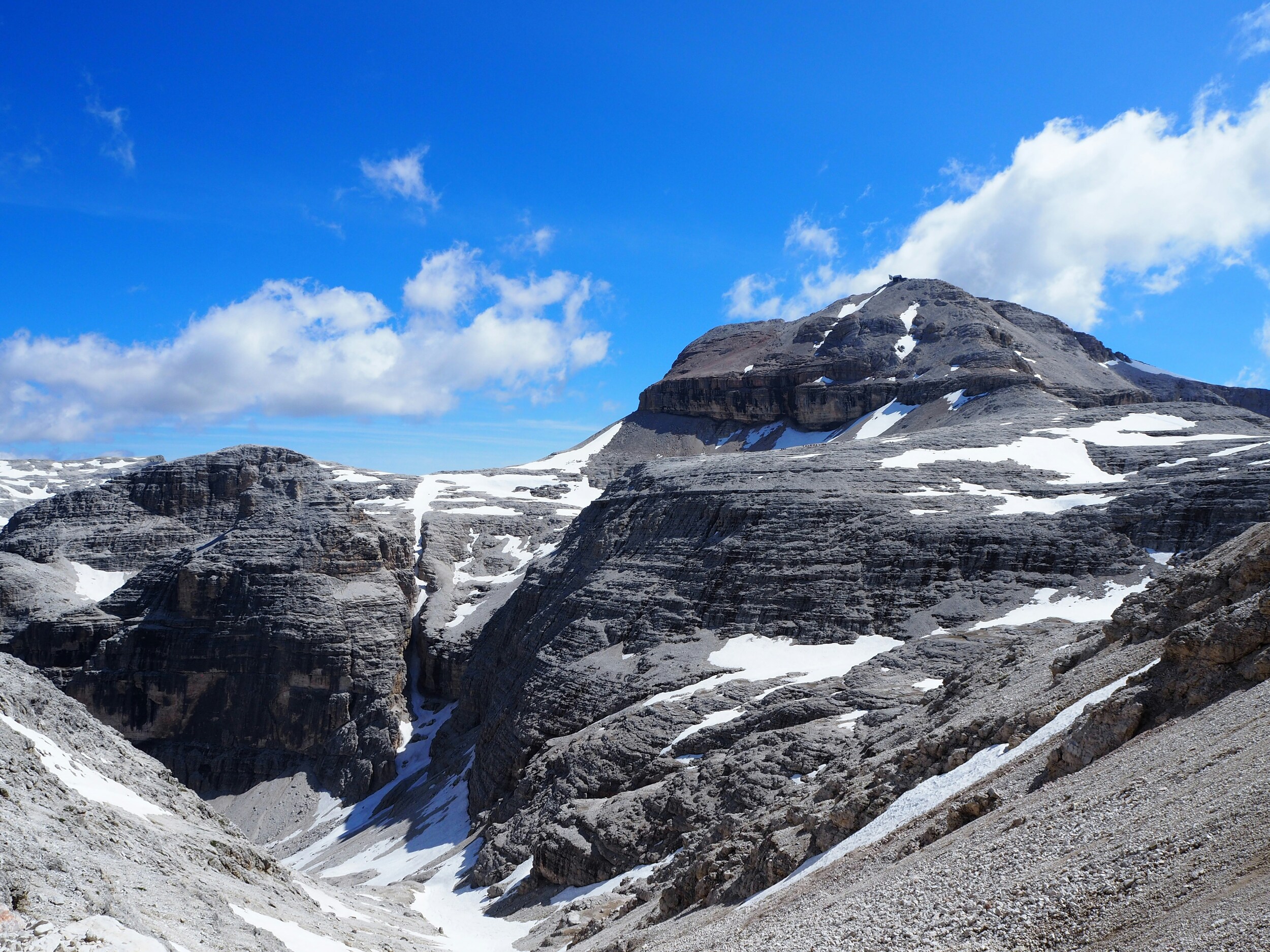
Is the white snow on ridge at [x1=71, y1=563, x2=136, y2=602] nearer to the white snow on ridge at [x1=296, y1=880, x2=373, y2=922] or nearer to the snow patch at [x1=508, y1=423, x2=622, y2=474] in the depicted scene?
the snow patch at [x1=508, y1=423, x2=622, y2=474]

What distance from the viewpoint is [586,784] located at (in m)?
35.9

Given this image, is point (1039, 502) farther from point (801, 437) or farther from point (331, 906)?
point (801, 437)

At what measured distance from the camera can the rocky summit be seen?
13.1 meters

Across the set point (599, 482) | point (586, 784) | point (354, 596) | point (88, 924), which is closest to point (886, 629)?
point (586, 784)

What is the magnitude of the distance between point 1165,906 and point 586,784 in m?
29.0

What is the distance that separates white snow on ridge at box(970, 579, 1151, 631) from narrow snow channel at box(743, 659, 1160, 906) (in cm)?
1735

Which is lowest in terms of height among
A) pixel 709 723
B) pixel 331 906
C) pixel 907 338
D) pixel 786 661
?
pixel 331 906

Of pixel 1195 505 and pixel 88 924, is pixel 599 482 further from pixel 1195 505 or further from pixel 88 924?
pixel 88 924

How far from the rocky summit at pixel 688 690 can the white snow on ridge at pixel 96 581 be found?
1.23 feet

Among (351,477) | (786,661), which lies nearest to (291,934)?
(786,661)

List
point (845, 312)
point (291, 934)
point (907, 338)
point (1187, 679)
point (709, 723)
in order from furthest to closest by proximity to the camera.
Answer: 1. point (845, 312)
2. point (907, 338)
3. point (709, 723)
4. point (291, 934)
5. point (1187, 679)

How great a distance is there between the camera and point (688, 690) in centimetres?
3850

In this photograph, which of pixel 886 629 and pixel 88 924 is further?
pixel 886 629

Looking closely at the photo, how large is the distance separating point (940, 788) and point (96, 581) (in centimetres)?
8968
